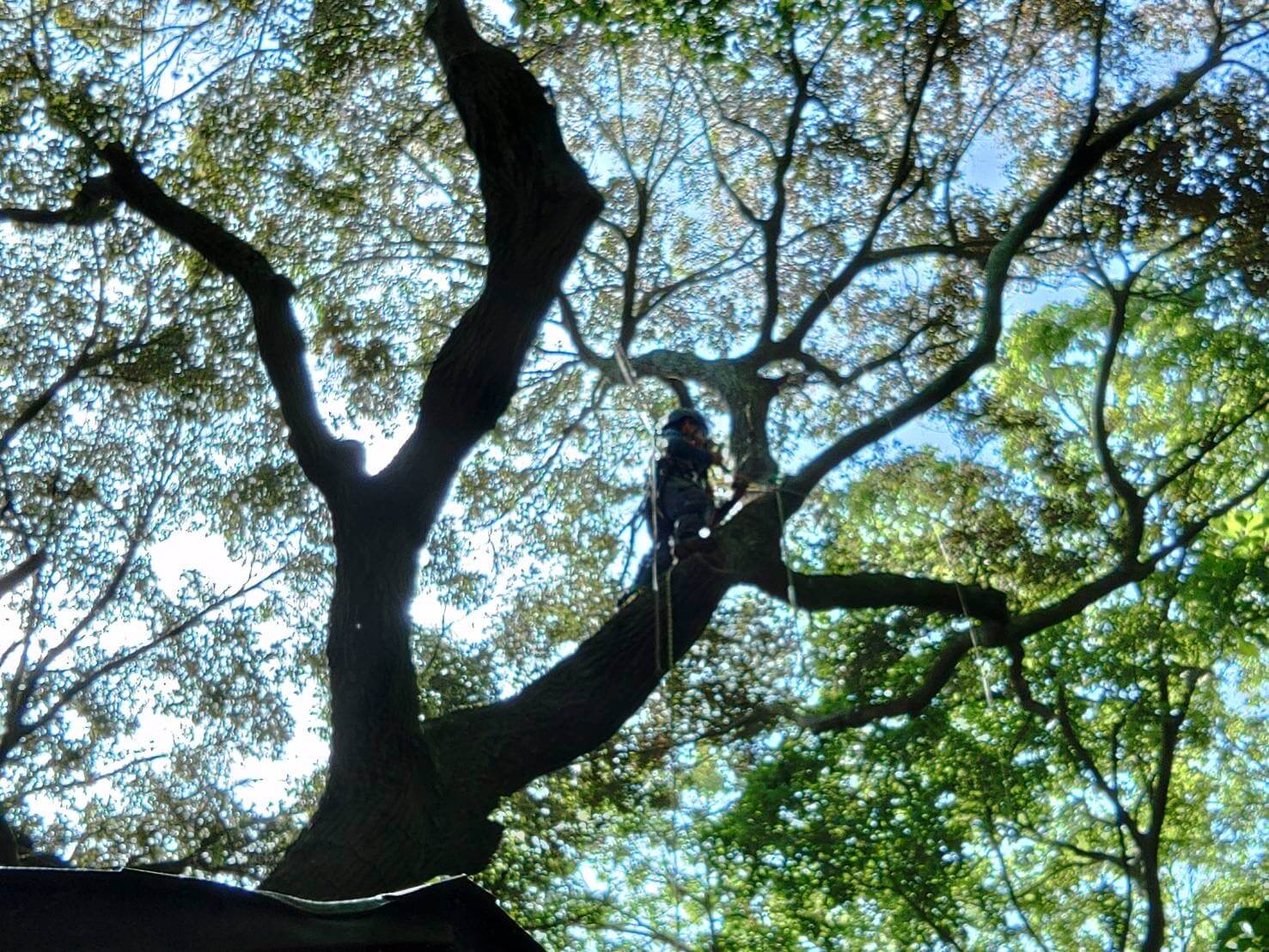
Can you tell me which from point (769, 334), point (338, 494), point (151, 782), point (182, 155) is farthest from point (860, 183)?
point (151, 782)

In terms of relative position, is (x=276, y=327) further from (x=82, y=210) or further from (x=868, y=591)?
(x=868, y=591)

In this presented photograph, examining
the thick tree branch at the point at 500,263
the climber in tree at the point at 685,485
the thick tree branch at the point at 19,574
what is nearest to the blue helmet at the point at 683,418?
the climber in tree at the point at 685,485

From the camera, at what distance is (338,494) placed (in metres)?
6.01

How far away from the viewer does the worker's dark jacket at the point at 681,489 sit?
7065 mm

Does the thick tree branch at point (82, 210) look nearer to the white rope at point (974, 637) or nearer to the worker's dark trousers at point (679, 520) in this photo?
the worker's dark trousers at point (679, 520)

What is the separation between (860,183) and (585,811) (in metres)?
5.42

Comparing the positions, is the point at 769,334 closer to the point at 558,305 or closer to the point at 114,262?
the point at 558,305

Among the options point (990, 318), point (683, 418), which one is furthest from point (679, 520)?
point (990, 318)

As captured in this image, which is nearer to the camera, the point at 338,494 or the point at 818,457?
the point at 338,494

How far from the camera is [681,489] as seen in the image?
7.31 m

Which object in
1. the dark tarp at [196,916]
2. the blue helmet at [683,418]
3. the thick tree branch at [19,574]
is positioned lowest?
the dark tarp at [196,916]

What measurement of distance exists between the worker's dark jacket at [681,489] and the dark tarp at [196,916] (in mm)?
3616

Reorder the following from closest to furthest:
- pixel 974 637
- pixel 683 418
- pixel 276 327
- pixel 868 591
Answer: pixel 276 327
pixel 868 591
pixel 683 418
pixel 974 637

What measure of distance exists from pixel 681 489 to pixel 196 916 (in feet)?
14.8
